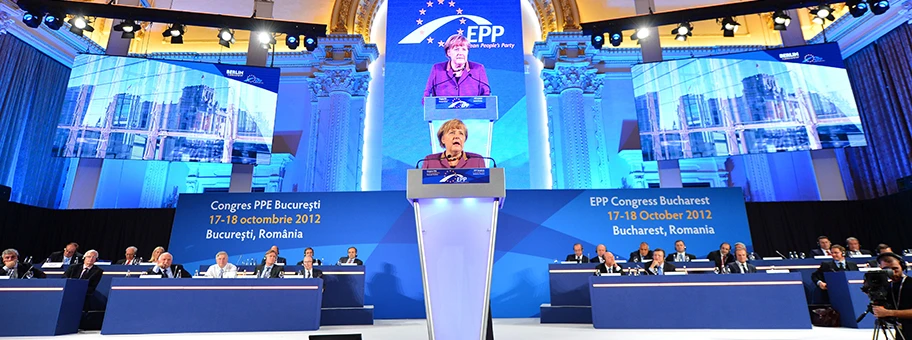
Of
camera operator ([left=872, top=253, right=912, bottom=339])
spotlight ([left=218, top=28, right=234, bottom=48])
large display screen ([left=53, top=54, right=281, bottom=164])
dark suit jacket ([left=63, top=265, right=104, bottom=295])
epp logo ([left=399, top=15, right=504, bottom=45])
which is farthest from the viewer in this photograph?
epp logo ([left=399, top=15, right=504, bottom=45])

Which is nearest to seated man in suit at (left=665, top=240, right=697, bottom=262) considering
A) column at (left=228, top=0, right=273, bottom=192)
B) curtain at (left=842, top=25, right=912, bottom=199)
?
curtain at (left=842, top=25, right=912, bottom=199)

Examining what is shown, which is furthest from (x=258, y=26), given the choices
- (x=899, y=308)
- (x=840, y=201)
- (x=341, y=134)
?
(x=840, y=201)

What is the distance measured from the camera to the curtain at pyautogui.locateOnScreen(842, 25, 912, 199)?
946 cm

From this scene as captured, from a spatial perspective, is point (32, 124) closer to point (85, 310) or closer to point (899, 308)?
point (85, 310)

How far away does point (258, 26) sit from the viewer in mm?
9039

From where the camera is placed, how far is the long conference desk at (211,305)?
17.6ft

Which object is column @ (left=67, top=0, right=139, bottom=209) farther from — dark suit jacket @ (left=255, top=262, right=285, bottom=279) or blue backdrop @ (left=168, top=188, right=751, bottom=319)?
dark suit jacket @ (left=255, top=262, right=285, bottom=279)

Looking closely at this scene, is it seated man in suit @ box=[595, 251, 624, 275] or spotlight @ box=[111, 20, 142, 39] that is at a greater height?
spotlight @ box=[111, 20, 142, 39]

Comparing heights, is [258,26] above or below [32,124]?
above

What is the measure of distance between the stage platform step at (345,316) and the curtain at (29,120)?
24.3 feet

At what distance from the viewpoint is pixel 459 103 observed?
20.4 ft

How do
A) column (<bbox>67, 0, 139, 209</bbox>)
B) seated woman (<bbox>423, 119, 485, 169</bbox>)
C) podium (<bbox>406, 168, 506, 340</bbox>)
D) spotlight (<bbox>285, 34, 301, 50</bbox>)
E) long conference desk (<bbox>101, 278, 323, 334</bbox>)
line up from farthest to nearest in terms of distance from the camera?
column (<bbox>67, 0, 139, 209</bbox>), spotlight (<bbox>285, 34, 301, 50</bbox>), long conference desk (<bbox>101, 278, 323, 334</bbox>), seated woman (<bbox>423, 119, 485, 169</bbox>), podium (<bbox>406, 168, 506, 340</bbox>)

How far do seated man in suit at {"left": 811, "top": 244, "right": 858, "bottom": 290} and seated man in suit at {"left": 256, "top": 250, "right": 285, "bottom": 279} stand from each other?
702 cm

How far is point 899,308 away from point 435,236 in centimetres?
328
